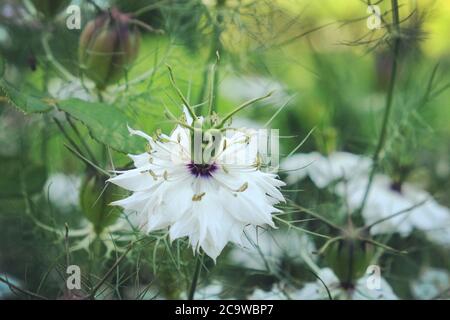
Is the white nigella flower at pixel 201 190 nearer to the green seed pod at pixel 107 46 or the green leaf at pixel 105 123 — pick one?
the green leaf at pixel 105 123

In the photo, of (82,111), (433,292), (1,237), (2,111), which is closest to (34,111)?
(82,111)

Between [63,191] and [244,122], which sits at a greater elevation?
[244,122]

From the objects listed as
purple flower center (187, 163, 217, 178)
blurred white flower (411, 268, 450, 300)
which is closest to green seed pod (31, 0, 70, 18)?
purple flower center (187, 163, 217, 178)

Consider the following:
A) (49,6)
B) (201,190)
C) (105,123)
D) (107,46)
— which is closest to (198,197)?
(201,190)

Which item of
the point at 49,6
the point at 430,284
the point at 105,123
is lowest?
the point at 430,284

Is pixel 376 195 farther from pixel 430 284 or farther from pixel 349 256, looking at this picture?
pixel 349 256

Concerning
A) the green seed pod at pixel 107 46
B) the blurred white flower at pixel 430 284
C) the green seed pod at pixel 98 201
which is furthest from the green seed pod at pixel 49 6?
the blurred white flower at pixel 430 284
